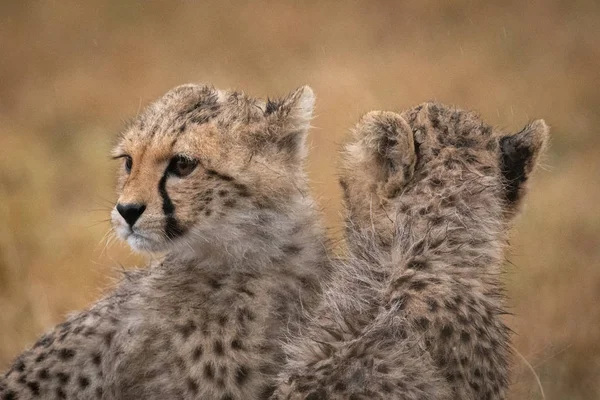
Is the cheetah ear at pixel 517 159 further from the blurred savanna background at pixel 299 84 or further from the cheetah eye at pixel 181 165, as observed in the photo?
the blurred savanna background at pixel 299 84

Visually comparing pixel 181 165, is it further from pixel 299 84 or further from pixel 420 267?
pixel 299 84

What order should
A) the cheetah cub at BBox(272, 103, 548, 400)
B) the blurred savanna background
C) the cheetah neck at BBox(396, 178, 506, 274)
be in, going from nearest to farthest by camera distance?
the cheetah cub at BBox(272, 103, 548, 400) → the cheetah neck at BBox(396, 178, 506, 274) → the blurred savanna background

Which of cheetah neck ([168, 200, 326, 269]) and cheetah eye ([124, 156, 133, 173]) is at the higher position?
cheetah eye ([124, 156, 133, 173])

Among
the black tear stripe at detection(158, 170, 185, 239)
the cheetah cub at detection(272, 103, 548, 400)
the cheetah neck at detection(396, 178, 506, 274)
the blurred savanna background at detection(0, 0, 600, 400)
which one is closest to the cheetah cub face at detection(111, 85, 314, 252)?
the black tear stripe at detection(158, 170, 185, 239)

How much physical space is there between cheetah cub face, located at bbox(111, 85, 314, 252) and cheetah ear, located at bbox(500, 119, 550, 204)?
0.64 metres

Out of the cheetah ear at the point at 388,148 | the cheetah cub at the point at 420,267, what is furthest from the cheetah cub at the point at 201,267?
the cheetah ear at the point at 388,148

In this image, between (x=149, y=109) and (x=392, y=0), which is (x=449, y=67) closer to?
(x=392, y=0)

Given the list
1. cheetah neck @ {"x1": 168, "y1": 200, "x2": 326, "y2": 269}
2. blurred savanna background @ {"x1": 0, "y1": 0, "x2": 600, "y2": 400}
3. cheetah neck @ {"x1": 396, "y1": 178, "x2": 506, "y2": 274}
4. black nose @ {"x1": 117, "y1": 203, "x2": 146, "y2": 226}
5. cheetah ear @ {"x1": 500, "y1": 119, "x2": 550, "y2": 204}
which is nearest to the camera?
cheetah neck @ {"x1": 396, "y1": 178, "x2": 506, "y2": 274}

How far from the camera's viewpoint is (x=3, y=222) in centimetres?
704

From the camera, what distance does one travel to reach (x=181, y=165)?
3580mm

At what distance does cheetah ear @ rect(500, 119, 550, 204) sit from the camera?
3707 mm

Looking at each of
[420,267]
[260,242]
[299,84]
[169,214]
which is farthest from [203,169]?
[299,84]

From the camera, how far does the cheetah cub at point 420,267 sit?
3.13 m

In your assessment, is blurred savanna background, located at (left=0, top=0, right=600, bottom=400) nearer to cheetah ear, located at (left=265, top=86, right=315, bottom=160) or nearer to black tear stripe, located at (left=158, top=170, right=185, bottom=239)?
cheetah ear, located at (left=265, top=86, right=315, bottom=160)
